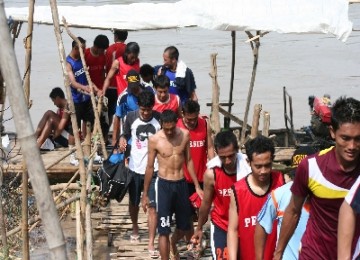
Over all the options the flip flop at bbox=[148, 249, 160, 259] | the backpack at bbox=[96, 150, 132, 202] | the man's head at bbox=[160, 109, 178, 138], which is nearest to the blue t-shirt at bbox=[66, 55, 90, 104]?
the backpack at bbox=[96, 150, 132, 202]

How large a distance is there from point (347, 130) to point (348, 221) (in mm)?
429

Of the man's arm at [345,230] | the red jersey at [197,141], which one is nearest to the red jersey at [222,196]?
the red jersey at [197,141]

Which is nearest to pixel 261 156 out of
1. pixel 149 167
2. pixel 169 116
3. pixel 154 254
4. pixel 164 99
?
pixel 169 116

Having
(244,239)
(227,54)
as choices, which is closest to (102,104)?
(244,239)

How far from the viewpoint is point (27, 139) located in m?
3.28

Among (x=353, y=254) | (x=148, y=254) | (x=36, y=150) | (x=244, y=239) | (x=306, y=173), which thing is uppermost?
(x=36, y=150)

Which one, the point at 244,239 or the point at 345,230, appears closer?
the point at 345,230

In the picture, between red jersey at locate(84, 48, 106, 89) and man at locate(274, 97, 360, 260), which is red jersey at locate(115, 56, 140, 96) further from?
man at locate(274, 97, 360, 260)

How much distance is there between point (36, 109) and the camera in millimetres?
18578

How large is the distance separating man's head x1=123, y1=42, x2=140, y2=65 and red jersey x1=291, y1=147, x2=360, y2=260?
6174mm

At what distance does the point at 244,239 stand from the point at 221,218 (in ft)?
2.24

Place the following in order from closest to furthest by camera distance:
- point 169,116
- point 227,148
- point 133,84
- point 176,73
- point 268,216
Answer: point 268,216 < point 227,148 < point 169,116 < point 133,84 < point 176,73

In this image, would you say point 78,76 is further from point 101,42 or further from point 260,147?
point 260,147

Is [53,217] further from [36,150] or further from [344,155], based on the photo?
[344,155]
